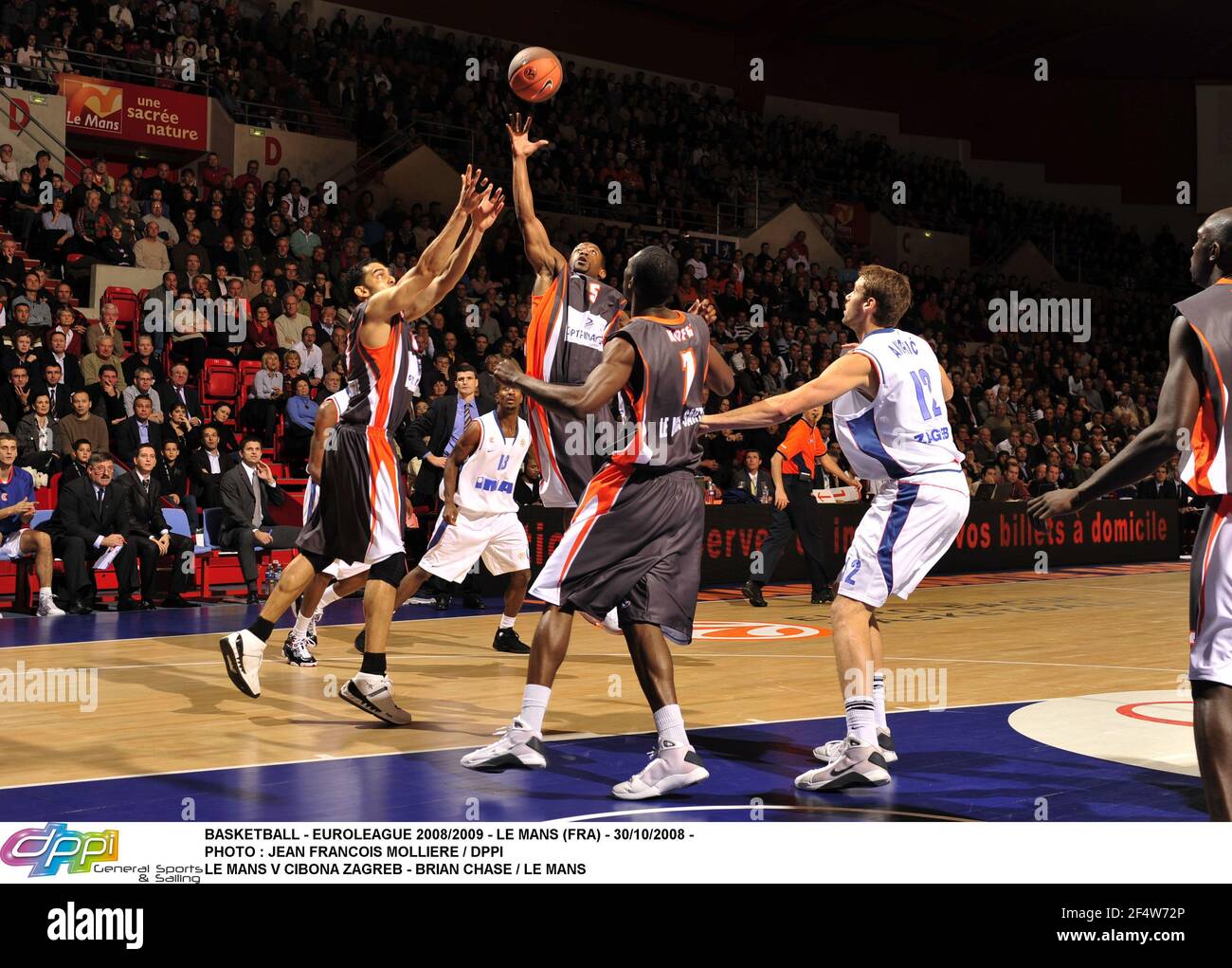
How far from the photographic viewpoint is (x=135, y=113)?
1709 centimetres

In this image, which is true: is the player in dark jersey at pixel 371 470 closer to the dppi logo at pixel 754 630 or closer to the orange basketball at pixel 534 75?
the orange basketball at pixel 534 75

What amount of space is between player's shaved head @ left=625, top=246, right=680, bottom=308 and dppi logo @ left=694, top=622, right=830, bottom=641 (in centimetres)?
469

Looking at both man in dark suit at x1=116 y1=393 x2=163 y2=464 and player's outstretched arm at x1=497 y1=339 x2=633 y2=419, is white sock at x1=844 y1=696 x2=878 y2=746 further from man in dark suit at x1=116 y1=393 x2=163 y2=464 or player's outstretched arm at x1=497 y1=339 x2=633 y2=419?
man in dark suit at x1=116 y1=393 x2=163 y2=464

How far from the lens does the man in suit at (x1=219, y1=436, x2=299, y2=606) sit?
1109 centimetres

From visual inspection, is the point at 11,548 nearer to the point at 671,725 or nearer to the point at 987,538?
the point at 671,725

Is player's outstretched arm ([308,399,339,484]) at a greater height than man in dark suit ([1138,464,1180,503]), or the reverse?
player's outstretched arm ([308,399,339,484])

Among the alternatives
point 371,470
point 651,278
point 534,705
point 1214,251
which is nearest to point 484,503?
point 371,470

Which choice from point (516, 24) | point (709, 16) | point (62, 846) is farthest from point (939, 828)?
point (709, 16)

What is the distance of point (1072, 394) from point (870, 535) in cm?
1959

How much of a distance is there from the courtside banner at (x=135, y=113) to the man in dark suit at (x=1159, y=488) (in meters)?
14.3

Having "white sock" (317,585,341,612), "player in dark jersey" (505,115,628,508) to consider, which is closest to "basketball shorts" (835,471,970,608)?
"player in dark jersey" (505,115,628,508)

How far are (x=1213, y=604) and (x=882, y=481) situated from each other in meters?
2.00

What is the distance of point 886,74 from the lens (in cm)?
3005

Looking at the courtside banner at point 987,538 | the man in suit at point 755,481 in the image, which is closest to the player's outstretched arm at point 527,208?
the courtside banner at point 987,538
